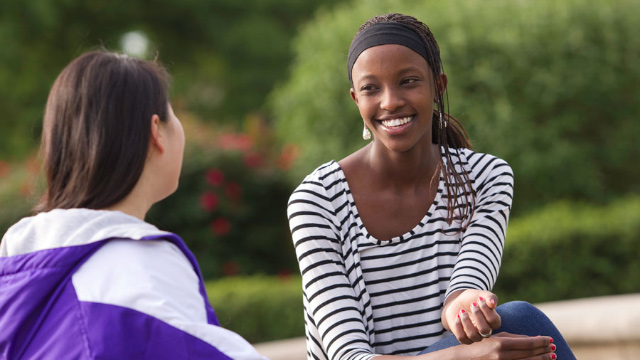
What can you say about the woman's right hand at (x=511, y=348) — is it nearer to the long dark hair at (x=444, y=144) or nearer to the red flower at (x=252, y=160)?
the long dark hair at (x=444, y=144)

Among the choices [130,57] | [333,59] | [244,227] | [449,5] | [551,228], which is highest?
[449,5]

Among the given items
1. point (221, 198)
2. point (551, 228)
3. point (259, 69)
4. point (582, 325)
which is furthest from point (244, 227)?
point (259, 69)

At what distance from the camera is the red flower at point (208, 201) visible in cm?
719

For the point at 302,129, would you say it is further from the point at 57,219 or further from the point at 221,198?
the point at 57,219

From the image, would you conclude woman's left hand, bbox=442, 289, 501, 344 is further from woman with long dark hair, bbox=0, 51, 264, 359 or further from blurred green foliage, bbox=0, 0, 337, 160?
blurred green foliage, bbox=0, 0, 337, 160

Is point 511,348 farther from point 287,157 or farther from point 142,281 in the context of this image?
point 287,157

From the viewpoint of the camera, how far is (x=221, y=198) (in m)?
7.41

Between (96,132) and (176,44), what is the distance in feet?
46.8

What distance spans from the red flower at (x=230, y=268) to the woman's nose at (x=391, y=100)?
16.7 feet

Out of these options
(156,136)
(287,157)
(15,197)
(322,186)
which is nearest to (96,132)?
(156,136)

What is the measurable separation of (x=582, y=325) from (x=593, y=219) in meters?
1.67

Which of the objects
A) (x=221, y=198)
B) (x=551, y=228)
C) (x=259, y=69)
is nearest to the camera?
(x=551, y=228)

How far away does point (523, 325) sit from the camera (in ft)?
6.95

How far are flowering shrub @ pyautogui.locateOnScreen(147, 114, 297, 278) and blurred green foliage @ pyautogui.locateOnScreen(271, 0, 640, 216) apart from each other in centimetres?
152
